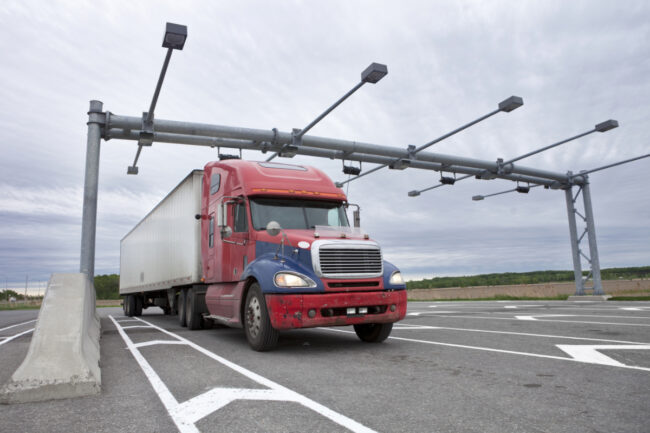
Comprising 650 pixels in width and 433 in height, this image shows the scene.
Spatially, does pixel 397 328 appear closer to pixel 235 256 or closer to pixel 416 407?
pixel 235 256

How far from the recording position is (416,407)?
160 inches

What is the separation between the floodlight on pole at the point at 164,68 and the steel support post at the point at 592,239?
2131cm

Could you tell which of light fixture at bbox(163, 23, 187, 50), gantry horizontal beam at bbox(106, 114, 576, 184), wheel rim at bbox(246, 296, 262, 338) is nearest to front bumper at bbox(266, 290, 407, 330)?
wheel rim at bbox(246, 296, 262, 338)

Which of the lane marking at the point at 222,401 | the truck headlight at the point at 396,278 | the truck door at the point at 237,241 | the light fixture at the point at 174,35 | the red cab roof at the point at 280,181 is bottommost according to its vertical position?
the lane marking at the point at 222,401

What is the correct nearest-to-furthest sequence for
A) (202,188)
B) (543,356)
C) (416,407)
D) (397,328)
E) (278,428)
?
(278,428)
(416,407)
(543,356)
(397,328)
(202,188)

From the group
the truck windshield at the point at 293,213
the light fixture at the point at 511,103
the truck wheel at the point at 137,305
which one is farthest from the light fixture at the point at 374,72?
the truck wheel at the point at 137,305

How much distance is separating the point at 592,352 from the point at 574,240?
20.2 meters

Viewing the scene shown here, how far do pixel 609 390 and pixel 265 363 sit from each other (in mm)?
4137

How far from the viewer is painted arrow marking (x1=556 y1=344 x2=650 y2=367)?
19.4 feet

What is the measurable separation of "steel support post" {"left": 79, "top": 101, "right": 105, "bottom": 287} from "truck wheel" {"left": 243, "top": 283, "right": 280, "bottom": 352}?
6.25 m

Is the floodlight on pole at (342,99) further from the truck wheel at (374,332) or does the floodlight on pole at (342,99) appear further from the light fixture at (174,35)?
the truck wheel at (374,332)

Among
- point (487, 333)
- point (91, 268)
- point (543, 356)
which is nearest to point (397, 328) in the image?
point (487, 333)

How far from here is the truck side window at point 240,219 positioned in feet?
29.1

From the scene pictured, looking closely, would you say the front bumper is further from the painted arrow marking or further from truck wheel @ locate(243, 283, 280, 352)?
the painted arrow marking
